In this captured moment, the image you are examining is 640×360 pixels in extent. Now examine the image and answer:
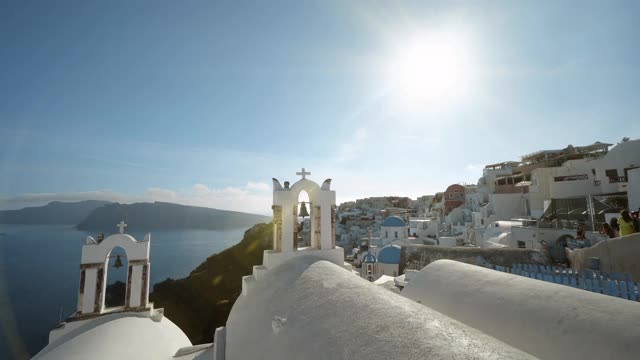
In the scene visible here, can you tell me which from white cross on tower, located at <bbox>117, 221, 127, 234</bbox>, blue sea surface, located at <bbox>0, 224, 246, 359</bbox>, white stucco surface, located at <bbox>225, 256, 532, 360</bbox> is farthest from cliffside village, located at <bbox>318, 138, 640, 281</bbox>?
blue sea surface, located at <bbox>0, 224, 246, 359</bbox>

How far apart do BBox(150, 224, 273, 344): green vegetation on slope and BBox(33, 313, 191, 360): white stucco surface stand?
15626 millimetres

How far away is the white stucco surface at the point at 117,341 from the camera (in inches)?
184

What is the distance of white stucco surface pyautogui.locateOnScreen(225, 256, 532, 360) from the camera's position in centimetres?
181

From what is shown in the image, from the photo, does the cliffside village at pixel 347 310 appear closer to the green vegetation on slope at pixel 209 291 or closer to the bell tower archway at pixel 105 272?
the bell tower archway at pixel 105 272

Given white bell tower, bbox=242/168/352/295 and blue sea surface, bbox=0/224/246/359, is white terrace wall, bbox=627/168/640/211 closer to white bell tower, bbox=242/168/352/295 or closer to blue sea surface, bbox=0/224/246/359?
white bell tower, bbox=242/168/352/295

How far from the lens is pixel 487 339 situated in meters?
1.95

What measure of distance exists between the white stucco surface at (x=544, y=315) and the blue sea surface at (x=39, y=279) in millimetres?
Answer: 10569

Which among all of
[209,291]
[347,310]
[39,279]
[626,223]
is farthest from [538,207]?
[39,279]

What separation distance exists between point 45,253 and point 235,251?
51.6 metres

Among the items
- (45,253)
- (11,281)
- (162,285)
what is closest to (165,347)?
(162,285)

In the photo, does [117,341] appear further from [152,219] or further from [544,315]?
[152,219]

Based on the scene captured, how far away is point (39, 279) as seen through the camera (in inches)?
1526

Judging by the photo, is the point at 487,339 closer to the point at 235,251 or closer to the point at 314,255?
the point at 314,255

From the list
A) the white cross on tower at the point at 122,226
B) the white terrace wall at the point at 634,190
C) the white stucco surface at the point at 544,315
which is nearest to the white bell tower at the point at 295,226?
the white stucco surface at the point at 544,315
